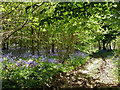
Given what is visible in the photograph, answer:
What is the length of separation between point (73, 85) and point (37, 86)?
5.77ft

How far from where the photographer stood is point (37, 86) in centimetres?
528

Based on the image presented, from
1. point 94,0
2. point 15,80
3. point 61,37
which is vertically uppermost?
point 94,0

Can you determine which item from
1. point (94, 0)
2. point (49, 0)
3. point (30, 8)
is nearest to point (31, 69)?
point (30, 8)

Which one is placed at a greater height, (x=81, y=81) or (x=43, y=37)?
(x=43, y=37)

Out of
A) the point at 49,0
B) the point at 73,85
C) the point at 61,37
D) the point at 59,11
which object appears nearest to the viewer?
the point at 49,0

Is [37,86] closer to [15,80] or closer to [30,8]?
[15,80]

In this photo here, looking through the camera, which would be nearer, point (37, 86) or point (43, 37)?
point (37, 86)

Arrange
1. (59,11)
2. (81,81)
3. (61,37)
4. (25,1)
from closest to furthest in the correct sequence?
(25,1) → (59,11) → (81,81) → (61,37)

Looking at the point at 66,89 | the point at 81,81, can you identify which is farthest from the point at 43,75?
the point at 81,81

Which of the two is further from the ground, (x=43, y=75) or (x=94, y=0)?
(x=94, y=0)

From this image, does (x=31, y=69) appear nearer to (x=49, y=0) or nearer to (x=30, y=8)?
(x=30, y=8)

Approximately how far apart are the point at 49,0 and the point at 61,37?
9.78 feet

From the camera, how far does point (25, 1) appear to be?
14.7 feet

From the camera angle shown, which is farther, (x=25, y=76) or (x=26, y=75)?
(x=26, y=75)
